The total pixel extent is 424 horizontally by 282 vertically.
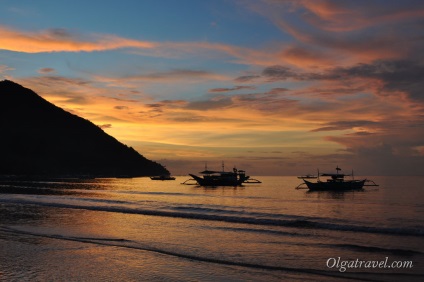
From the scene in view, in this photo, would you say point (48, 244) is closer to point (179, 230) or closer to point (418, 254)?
point (179, 230)

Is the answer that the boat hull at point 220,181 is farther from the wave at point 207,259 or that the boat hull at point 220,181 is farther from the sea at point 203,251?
the wave at point 207,259

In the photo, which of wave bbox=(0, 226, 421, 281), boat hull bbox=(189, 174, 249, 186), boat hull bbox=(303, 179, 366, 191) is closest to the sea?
wave bbox=(0, 226, 421, 281)

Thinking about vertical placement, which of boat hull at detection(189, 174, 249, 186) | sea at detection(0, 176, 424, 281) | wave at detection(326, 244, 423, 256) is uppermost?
boat hull at detection(189, 174, 249, 186)

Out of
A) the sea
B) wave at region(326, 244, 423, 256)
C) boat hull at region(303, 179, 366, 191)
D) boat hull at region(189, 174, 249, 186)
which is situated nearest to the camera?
the sea

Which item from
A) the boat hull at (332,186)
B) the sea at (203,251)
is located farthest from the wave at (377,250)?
the boat hull at (332,186)

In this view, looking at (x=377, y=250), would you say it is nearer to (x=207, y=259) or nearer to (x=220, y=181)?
(x=207, y=259)

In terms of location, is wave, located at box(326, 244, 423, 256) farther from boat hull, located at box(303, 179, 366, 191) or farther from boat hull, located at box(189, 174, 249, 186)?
boat hull, located at box(189, 174, 249, 186)

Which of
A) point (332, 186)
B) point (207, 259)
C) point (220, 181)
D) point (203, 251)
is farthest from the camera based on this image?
point (220, 181)

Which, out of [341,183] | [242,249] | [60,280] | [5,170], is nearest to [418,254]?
[242,249]

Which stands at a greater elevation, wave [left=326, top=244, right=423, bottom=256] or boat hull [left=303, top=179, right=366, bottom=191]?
boat hull [left=303, top=179, right=366, bottom=191]

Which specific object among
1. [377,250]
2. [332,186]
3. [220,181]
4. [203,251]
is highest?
[220,181]

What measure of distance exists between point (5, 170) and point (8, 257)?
209 meters

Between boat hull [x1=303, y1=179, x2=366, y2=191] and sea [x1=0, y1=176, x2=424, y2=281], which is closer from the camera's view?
sea [x1=0, y1=176, x2=424, y2=281]

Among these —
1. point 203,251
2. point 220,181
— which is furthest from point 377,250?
point 220,181
